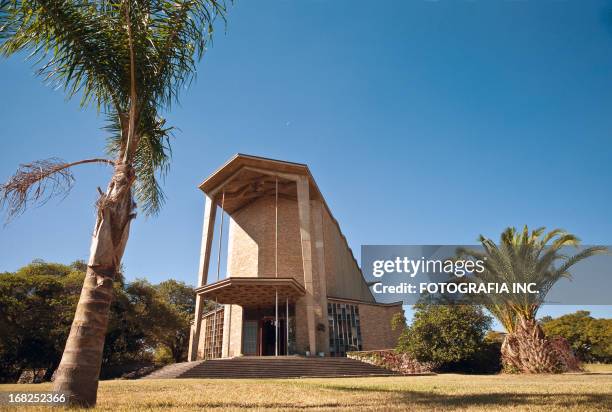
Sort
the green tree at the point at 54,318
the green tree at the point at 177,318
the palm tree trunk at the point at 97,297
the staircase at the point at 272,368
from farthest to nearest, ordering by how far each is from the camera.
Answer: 1. the green tree at the point at 177,318
2. the green tree at the point at 54,318
3. the staircase at the point at 272,368
4. the palm tree trunk at the point at 97,297

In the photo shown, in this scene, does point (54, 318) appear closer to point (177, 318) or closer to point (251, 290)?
point (177, 318)

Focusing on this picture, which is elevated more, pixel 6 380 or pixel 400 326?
pixel 400 326

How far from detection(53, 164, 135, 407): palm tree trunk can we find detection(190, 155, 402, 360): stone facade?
49.8 feet

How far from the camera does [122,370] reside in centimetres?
2183

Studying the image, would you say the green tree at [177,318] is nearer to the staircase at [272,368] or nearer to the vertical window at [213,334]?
the vertical window at [213,334]

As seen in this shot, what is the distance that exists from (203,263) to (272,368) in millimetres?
9375

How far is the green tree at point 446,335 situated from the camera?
19359mm

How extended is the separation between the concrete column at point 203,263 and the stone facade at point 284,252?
61 millimetres

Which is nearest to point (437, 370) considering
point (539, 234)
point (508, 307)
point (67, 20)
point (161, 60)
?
point (508, 307)

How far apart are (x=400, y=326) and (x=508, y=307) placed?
8.27 m

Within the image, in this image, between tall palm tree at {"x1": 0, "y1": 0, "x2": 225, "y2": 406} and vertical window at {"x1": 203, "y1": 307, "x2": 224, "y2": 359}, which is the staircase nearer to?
vertical window at {"x1": 203, "y1": 307, "x2": 224, "y2": 359}

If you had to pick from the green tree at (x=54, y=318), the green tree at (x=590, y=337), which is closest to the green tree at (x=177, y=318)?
the green tree at (x=54, y=318)

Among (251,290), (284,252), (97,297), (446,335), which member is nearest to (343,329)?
(284,252)

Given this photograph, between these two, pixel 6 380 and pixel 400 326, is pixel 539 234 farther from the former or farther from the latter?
pixel 6 380
